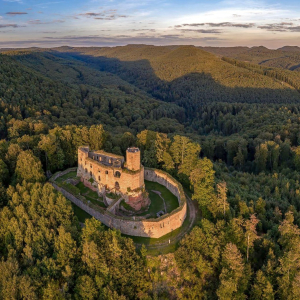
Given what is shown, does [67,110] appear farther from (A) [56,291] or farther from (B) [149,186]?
(A) [56,291]

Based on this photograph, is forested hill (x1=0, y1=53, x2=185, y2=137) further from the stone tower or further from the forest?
the stone tower

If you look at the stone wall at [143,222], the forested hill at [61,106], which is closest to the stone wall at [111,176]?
the stone wall at [143,222]

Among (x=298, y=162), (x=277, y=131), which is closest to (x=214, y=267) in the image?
(x=298, y=162)

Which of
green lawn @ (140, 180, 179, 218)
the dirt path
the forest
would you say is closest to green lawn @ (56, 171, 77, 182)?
the forest

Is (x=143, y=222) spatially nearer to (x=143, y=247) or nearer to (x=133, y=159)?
(x=143, y=247)

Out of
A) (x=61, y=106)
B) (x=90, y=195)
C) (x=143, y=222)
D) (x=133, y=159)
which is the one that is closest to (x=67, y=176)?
(x=90, y=195)
